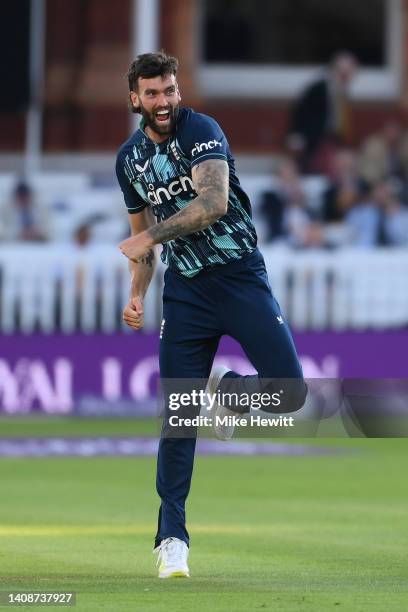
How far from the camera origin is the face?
25.0ft

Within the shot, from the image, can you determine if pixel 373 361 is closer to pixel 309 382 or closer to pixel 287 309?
pixel 287 309

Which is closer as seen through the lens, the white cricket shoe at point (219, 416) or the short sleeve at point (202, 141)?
the short sleeve at point (202, 141)

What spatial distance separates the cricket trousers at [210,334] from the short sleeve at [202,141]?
511 millimetres

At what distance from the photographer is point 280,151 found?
76.6ft

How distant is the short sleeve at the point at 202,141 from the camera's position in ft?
25.1

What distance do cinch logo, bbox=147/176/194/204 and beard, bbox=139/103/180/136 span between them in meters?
0.21

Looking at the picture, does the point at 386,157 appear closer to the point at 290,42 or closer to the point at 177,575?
the point at 290,42

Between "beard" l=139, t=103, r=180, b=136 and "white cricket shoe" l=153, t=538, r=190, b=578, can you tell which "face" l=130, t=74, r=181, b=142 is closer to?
"beard" l=139, t=103, r=180, b=136

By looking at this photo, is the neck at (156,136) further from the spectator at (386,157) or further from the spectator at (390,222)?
the spectator at (386,157)

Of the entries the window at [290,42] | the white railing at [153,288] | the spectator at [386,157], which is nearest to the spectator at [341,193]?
the spectator at [386,157]

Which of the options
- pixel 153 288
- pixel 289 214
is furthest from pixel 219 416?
pixel 289 214

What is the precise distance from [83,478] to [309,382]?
472 cm

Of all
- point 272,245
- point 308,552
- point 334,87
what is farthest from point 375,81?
point 308,552

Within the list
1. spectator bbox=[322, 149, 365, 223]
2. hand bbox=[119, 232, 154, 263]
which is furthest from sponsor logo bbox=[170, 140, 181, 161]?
spectator bbox=[322, 149, 365, 223]
